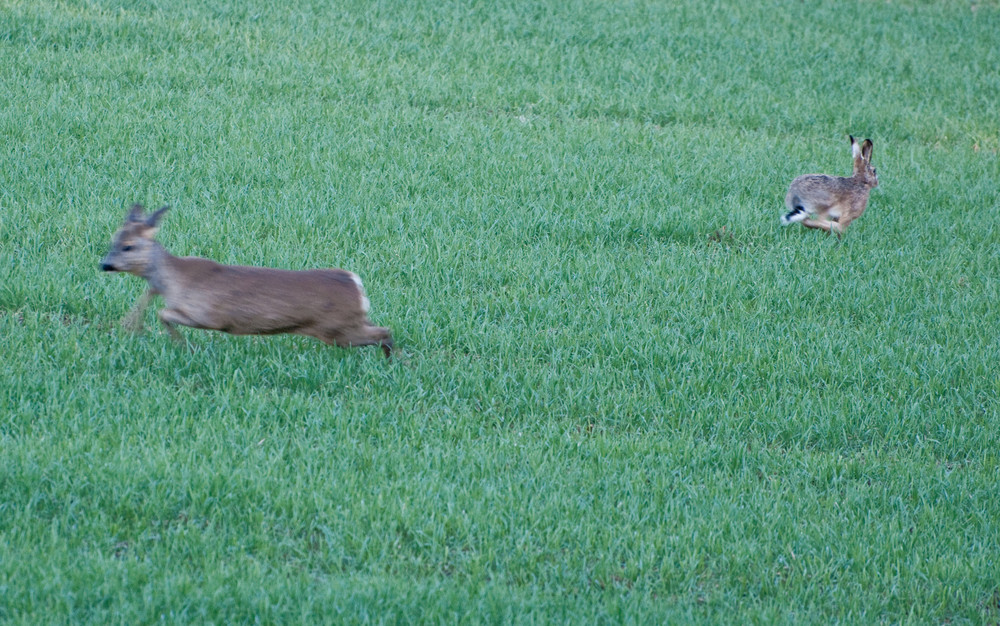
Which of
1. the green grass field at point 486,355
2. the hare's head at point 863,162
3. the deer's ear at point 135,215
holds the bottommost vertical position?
the green grass field at point 486,355

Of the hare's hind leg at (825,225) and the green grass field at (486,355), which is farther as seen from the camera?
the hare's hind leg at (825,225)

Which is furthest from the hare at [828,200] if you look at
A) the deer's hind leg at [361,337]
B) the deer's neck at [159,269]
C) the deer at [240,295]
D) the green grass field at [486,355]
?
the deer's neck at [159,269]

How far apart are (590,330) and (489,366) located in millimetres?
804

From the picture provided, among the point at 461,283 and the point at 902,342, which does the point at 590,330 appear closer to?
the point at 461,283

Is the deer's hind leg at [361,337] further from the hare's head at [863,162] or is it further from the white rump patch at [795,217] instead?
the hare's head at [863,162]

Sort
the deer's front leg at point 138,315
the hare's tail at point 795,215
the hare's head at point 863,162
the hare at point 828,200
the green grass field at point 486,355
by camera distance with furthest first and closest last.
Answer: the hare's head at point 863,162
the hare's tail at point 795,215
the hare at point 828,200
the deer's front leg at point 138,315
the green grass field at point 486,355

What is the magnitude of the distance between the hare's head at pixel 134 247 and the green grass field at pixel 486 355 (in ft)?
1.31

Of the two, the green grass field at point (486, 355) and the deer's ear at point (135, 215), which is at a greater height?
the deer's ear at point (135, 215)

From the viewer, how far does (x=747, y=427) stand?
17.9 ft

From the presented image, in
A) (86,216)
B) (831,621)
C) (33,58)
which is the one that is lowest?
(831,621)

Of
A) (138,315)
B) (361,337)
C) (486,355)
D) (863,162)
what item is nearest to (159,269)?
(138,315)

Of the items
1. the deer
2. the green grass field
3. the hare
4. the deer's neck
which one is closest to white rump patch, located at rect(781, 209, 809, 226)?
the hare

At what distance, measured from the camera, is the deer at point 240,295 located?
5402 millimetres

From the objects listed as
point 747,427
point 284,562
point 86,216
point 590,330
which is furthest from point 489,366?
point 86,216
